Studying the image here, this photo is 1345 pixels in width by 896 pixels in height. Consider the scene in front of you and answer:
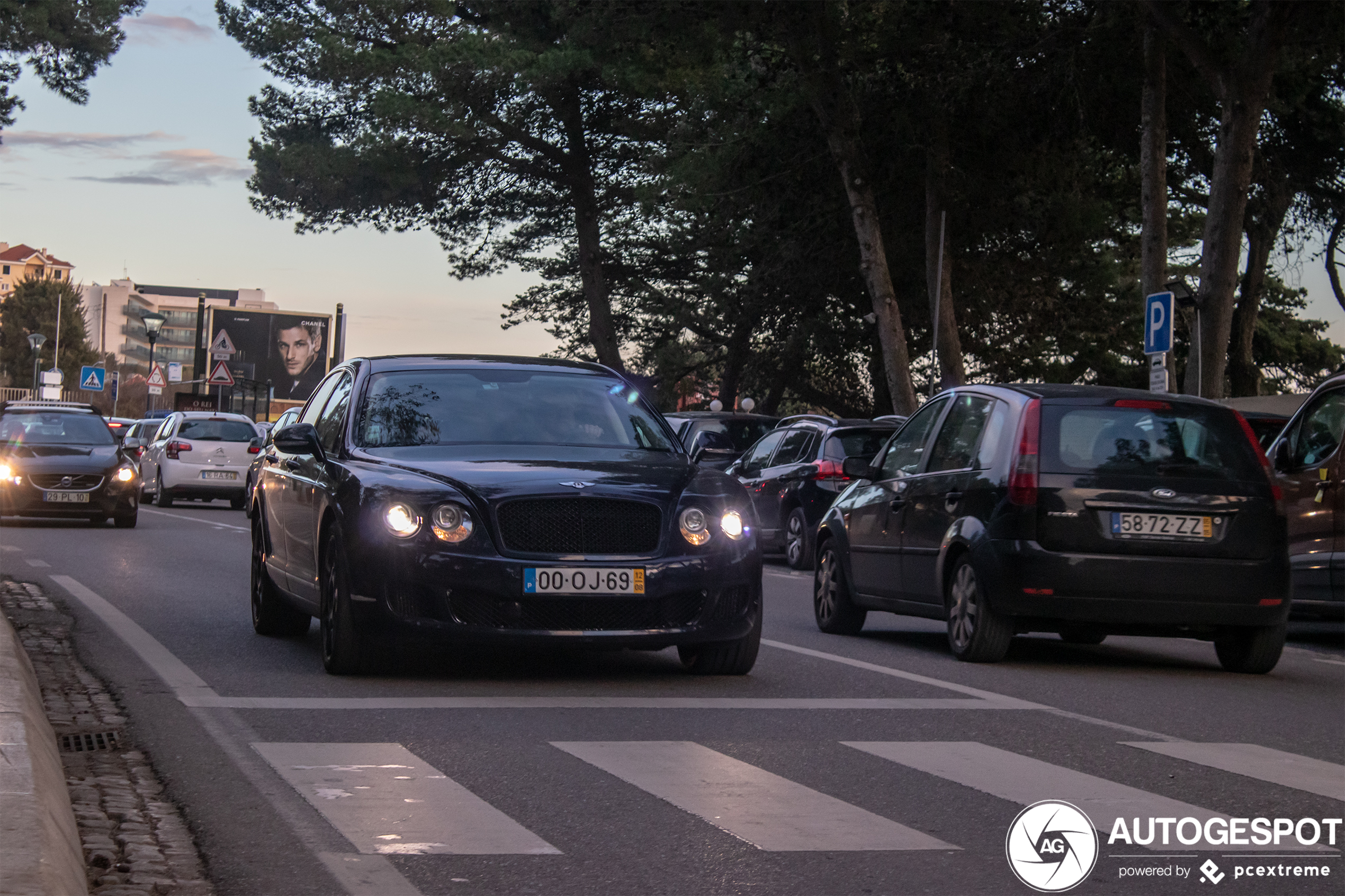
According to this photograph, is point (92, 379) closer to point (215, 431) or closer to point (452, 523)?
point (215, 431)

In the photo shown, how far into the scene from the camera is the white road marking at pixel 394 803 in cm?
527

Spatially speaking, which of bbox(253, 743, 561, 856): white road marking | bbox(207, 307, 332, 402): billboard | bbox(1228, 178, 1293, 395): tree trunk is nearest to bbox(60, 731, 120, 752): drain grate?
bbox(253, 743, 561, 856): white road marking

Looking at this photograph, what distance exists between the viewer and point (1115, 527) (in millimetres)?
10086

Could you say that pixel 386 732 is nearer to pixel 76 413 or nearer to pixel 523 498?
pixel 523 498

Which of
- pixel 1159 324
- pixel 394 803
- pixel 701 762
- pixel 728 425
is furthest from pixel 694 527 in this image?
pixel 728 425

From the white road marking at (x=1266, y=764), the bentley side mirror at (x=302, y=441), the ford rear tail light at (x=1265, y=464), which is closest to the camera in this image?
the white road marking at (x=1266, y=764)

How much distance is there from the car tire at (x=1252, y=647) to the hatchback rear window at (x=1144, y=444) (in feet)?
2.98

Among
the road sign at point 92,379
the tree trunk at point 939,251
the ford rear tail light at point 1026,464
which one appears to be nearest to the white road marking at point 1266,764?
the ford rear tail light at point 1026,464

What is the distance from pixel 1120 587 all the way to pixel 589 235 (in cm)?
3511

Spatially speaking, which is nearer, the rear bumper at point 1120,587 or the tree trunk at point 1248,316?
the rear bumper at point 1120,587

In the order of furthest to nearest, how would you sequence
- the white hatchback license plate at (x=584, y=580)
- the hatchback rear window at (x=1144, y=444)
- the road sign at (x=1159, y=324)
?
the road sign at (x=1159, y=324)
the hatchback rear window at (x=1144, y=444)
the white hatchback license plate at (x=584, y=580)

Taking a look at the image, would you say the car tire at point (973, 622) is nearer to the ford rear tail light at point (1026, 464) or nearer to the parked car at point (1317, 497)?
the ford rear tail light at point (1026, 464)

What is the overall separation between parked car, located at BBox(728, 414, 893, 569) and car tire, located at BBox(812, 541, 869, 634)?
7.03m

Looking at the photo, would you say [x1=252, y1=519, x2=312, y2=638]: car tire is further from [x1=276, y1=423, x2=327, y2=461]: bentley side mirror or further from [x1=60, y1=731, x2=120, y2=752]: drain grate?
[x1=60, y1=731, x2=120, y2=752]: drain grate
